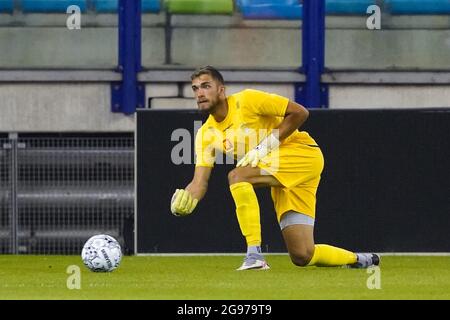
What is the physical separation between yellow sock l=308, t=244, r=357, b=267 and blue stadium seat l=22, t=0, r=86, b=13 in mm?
6193

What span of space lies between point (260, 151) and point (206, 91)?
65cm

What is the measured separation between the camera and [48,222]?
18.0 m

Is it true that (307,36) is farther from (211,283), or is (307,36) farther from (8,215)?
(211,283)

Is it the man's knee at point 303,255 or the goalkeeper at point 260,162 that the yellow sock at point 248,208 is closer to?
the goalkeeper at point 260,162

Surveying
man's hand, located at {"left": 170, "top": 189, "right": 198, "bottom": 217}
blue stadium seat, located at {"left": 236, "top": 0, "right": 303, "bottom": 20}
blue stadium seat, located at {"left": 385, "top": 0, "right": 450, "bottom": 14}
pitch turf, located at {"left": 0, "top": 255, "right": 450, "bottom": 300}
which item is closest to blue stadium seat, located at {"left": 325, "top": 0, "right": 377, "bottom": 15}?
blue stadium seat, located at {"left": 385, "top": 0, "right": 450, "bottom": 14}

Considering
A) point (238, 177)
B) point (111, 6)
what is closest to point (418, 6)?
point (111, 6)

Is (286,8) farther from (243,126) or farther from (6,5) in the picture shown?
(243,126)

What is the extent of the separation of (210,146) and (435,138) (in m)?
4.13

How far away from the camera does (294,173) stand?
1319cm

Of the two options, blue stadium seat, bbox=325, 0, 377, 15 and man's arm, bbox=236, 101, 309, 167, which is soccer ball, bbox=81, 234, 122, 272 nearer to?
man's arm, bbox=236, 101, 309, 167

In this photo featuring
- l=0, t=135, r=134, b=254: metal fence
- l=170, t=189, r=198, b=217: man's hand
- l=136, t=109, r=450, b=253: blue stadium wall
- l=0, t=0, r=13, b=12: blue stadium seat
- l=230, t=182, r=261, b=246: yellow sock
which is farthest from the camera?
l=0, t=0, r=13, b=12: blue stadium seat

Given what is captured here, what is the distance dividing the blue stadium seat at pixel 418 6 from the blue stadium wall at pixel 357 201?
2.10 m

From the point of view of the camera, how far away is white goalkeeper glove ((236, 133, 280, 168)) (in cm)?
1293

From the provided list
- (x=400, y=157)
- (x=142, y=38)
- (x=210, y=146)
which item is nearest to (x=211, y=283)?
(x=210, y=146)
